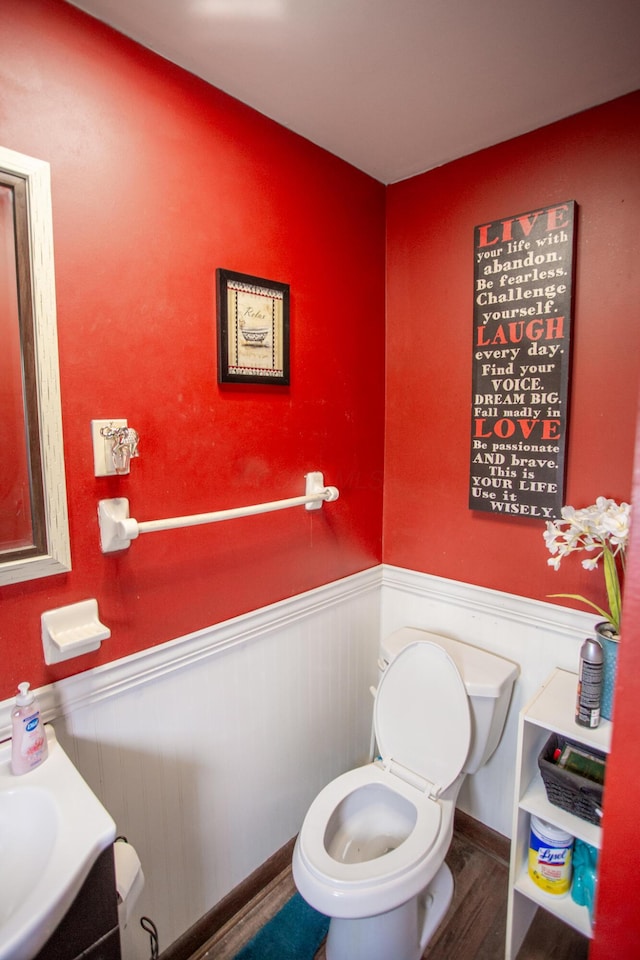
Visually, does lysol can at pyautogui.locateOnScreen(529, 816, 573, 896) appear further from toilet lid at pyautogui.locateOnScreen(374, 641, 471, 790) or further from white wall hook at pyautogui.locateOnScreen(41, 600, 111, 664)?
white wall hook at pyautogui.locateOnScreen(41, 600, 111, 664)

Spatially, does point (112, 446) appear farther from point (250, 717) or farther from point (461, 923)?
point (461, 923)

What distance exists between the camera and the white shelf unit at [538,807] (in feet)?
4.20

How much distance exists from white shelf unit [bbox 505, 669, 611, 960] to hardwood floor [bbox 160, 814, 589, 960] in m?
0.07

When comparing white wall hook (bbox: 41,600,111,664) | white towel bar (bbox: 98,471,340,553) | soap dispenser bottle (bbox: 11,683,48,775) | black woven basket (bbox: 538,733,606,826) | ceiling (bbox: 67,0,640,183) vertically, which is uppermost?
ceiling (bbox: 67,0,640,183)

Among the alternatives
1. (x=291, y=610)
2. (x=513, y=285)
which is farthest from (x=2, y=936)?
(x=513, y=285)

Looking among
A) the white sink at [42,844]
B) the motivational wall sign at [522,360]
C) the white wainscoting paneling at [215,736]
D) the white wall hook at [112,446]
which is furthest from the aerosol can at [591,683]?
the white wall hook at [112,446]

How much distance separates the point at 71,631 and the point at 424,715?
1077mm

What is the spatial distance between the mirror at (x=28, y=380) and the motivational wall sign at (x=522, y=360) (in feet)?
4.15

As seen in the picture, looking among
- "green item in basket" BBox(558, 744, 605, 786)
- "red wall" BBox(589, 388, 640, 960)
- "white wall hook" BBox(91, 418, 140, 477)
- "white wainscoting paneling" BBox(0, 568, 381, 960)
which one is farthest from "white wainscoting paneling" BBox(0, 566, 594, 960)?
"red wall" BBox(589, 388, 640, 960)

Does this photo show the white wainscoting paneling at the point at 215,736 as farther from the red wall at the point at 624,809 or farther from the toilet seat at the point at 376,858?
the red wall at the point at 624,809

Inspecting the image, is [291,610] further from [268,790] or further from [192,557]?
[268,790]

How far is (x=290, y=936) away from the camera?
1.48 m

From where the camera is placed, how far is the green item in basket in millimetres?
1340

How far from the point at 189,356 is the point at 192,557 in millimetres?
548
